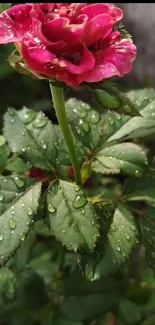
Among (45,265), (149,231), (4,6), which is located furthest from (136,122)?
(45,265)

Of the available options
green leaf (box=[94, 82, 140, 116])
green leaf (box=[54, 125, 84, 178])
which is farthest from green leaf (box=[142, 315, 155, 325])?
green leaf (box=[94, 82, 140, 116])

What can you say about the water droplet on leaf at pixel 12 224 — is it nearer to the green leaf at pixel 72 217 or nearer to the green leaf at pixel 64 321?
the green leaf at pixel 72 217

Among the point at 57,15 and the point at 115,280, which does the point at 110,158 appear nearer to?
the point at 57,15

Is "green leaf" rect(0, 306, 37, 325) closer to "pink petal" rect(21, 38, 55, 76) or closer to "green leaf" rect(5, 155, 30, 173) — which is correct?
"green leaf" rect(5, 155, 30, 173)

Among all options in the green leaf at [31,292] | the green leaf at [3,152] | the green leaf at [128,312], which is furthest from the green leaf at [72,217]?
the green leaf at [128,312]

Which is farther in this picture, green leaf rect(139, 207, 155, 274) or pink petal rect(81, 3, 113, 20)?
green leaf rect(139, 207, 155, 274)

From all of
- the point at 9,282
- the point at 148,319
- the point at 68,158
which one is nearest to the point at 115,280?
the point at 148,319

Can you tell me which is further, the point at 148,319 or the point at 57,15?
the point at 148,319
